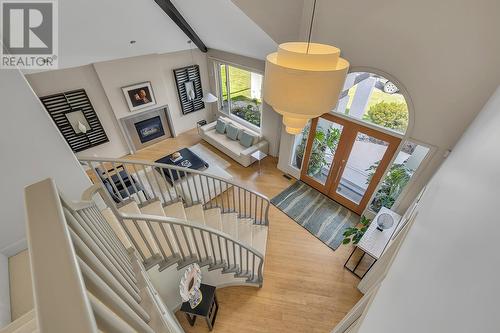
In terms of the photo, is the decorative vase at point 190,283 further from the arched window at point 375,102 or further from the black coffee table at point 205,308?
the arched window at point 375,102

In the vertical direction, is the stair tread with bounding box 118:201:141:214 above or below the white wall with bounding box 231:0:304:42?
below

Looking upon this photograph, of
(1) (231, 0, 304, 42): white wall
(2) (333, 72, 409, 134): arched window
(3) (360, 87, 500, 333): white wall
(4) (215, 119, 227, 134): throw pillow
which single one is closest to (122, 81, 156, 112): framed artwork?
(4) (215, 119, 227, 134): throw pillow

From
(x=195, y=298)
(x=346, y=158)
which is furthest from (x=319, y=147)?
(x=195, y=298)

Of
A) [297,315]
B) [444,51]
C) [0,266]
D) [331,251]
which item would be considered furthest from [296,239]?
[0,266]

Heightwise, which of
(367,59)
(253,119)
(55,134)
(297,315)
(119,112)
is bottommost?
(297,315)

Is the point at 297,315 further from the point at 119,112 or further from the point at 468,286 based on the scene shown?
the point at 119,112

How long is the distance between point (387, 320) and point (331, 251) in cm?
350

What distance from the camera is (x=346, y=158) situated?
4203mm

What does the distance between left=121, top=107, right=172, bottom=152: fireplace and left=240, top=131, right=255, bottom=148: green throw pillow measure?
258cm

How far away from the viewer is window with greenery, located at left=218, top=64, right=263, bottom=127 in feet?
20.0

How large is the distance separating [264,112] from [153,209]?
12.2 ft

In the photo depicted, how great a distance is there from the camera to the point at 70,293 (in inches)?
17.5

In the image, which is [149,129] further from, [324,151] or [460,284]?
[460,284]

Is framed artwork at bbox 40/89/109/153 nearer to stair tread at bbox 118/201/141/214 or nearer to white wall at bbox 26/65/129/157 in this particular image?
white wall at bbox 26/65/129/157
